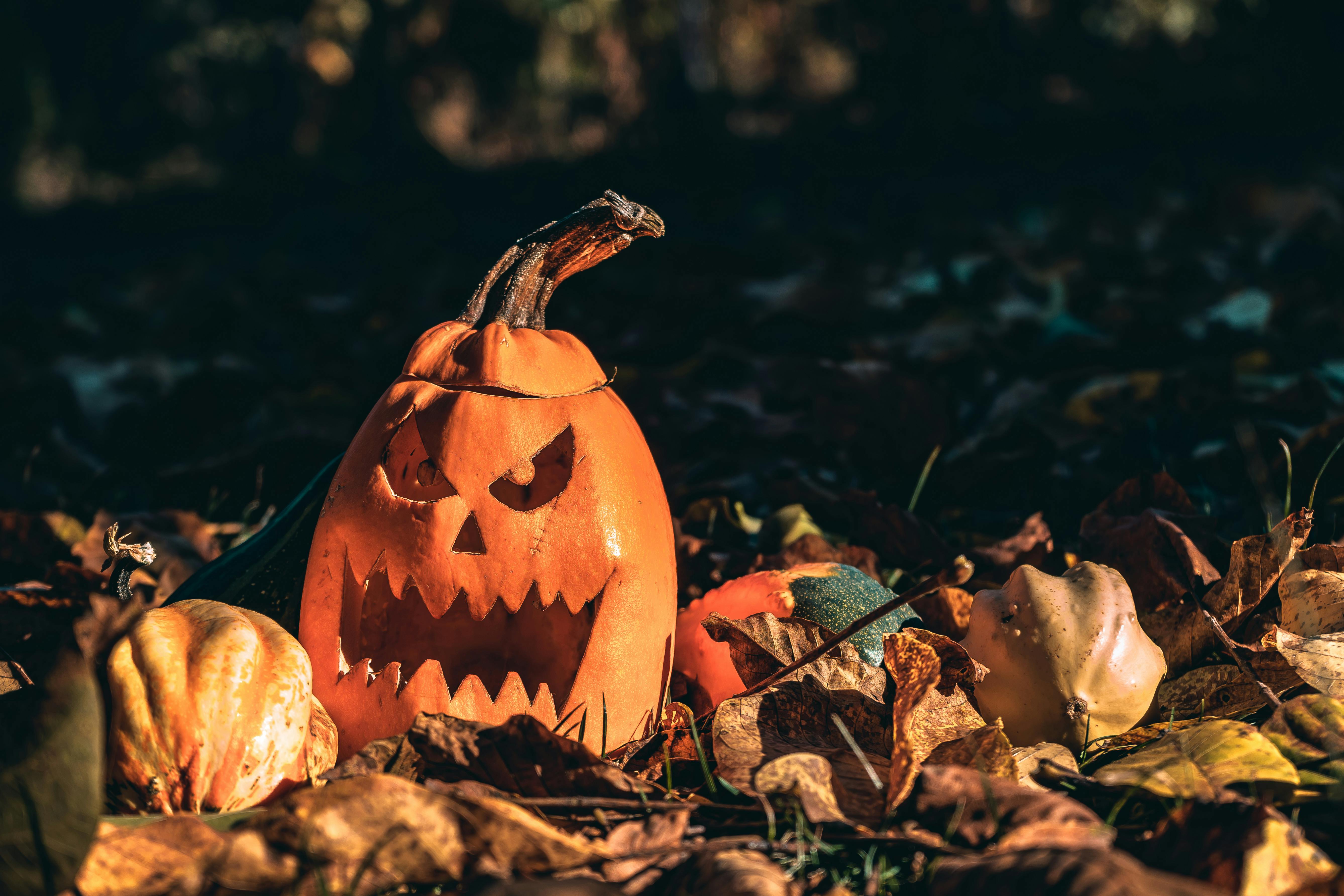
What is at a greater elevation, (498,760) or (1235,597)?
(498,760)

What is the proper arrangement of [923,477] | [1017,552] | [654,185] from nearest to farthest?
1. [1017,552]
2. [923,477]
3. [654,185]

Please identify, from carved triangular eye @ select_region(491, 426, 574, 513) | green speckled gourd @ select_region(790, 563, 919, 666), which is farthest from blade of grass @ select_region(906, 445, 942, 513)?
carved triangular eye @ select_region(491, 426, 574, 513)

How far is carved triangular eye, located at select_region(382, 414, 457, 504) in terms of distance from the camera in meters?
1.69

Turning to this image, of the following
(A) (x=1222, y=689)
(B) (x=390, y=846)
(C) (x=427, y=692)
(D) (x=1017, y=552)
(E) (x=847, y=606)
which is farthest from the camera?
(D) (x=1017, y=552)

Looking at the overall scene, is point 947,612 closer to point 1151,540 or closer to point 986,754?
point 1151,540

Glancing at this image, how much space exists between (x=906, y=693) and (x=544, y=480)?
2.46 feet

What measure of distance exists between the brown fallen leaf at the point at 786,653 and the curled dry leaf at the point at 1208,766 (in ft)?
1.34

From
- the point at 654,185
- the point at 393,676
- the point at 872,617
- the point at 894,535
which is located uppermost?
the point at 654,185

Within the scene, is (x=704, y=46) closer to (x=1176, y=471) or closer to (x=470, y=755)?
(x=1176, y=471)

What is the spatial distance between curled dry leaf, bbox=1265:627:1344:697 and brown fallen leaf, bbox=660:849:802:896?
0.94 meters

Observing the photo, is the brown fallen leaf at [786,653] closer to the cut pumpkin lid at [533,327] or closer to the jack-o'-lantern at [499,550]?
the jack-o'-lantern at [499,550]

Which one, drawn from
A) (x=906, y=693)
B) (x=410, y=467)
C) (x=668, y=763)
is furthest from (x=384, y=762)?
(x=906, y=693)

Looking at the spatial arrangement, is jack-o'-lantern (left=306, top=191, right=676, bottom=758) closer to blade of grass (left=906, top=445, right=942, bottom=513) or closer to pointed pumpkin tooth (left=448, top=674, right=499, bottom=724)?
pointed pumpkin tooth (left=448, top=674, right=499, bottom=724)

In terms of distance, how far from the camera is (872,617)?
1.32 meters
